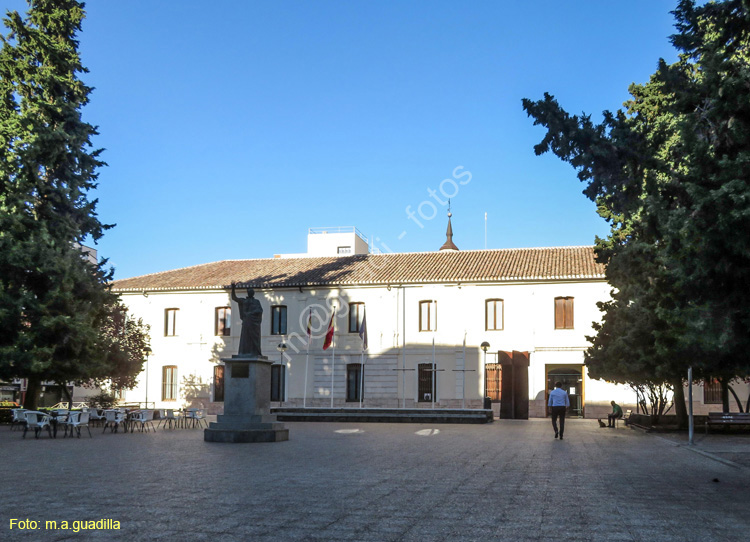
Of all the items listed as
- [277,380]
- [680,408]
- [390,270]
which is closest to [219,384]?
[277,380]

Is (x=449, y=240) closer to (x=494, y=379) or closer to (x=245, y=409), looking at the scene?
(x=494, y=379)

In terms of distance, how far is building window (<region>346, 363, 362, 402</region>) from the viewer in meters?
37.4

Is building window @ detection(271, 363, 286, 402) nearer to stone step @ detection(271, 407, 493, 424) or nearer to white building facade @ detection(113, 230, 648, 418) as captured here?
white building facade @ detection(113, 230, 648, 418)

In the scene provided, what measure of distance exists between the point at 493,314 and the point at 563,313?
11.3 feet

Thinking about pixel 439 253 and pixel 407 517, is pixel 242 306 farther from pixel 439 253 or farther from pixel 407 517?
pixel 439 253

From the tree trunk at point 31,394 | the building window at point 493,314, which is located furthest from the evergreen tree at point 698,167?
the building window at point 493,314

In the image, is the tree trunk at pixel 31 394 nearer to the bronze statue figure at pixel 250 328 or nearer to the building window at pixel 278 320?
the bronze statue figure at pixel 250 328

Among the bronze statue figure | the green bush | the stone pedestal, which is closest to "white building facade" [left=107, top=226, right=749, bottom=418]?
the green bush

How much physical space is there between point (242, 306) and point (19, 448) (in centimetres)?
617

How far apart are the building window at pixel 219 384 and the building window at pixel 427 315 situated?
1152 cm

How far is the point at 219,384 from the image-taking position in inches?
1548

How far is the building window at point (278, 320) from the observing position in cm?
3906

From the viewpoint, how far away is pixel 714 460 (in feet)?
43.7

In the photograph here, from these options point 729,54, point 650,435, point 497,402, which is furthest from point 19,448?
point 497,402
